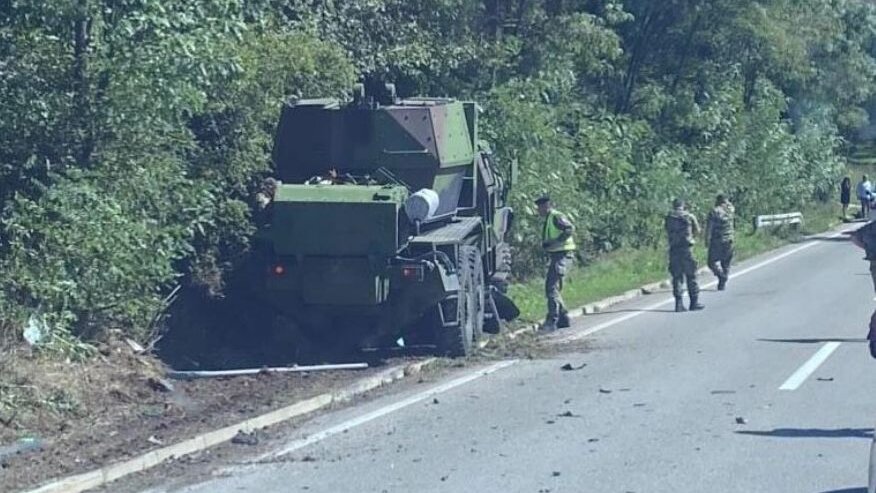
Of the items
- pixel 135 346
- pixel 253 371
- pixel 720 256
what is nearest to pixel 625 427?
pixel 253 371

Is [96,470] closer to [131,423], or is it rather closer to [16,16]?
[131,423]

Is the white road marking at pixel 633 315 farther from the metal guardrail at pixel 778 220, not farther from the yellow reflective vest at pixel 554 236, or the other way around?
the metal guardrail at pixel 778 220

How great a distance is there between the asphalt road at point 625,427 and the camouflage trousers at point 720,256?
6965 mm

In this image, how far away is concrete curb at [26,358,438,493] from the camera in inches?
387

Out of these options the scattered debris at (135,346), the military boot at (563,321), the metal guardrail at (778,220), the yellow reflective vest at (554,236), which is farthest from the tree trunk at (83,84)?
the metal guardrail at (778,220)

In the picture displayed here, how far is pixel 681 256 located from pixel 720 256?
371cm

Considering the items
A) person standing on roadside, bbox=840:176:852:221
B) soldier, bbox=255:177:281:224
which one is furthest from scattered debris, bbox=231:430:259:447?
person standing on roadside, bbox=840:176:852:221

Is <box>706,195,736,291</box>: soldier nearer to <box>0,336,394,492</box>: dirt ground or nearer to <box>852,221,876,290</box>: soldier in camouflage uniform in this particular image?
<box>0,336,394,492</box>: dirt ground

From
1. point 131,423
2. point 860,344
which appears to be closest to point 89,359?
point 131,423

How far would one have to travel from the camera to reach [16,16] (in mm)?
14211

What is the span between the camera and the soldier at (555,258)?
20062 mm

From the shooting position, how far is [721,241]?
26172mm

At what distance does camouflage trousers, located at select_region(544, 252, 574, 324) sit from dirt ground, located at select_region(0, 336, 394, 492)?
4.98 metres

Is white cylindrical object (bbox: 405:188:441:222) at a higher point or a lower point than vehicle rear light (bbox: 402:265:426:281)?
higher
